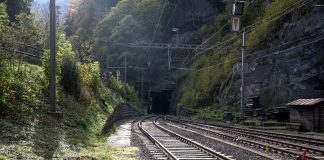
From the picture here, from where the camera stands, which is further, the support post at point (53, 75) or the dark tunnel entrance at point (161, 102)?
the dark tunnel entrance at point (161, 102)

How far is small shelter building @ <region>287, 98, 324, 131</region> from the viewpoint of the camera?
2591 cm

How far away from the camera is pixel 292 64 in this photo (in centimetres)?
3791

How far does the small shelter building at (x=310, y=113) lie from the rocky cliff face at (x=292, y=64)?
785cm

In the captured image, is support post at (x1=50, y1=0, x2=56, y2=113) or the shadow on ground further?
support post at (x1=50, y1=0, x2=56, y2=113)

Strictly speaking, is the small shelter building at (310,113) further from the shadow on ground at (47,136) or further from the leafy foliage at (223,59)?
the leafy foliage at (223,59)

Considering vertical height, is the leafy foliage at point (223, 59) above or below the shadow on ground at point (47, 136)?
above

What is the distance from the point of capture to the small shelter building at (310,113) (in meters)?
25.9

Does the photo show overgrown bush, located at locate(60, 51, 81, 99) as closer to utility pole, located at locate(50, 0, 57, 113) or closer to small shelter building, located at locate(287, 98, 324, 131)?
utility pole, located at locate(50, 0, 57, 113)

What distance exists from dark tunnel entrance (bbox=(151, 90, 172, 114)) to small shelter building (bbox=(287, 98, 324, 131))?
56.3m

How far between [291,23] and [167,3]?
1836 inches

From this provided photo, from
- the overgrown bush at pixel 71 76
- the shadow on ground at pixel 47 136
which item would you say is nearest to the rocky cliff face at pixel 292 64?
the overgrown bush at pixel 71 76

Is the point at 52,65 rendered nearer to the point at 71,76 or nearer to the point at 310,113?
the point at 71,76

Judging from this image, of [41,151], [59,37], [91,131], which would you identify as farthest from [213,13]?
[41,151]

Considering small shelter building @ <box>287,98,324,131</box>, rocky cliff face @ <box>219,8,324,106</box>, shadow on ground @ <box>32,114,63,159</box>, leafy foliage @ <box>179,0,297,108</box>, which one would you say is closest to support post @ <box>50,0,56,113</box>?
shadow on ground @ <box>32,114,63,159</box>
